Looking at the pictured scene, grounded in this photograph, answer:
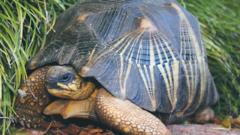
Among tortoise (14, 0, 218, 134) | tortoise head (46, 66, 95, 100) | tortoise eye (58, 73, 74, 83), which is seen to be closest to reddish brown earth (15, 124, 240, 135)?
tortoise (14, 0, 218, 134)

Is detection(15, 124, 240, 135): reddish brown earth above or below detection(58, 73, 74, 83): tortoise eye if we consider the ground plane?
below

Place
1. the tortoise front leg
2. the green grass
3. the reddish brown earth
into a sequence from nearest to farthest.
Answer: the tortoise front leg < the reddish brown earth < the green grass

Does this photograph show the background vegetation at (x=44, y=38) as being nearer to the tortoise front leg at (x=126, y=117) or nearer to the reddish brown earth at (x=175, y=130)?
the reddish brown earth at (x=175, y=130)

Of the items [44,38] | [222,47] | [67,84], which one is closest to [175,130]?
[67,84]

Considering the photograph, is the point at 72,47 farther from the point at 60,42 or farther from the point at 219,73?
the point at 219,73

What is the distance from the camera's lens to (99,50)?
3.91 meters

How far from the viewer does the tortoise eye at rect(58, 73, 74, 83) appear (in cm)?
376

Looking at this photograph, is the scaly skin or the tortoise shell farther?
the tortoise shell

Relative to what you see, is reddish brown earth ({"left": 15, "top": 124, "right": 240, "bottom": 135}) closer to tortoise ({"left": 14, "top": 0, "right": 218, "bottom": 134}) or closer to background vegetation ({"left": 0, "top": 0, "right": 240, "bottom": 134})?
tortoise ({"left": 14, "top": 0, "right": 218, "bottom": 134})

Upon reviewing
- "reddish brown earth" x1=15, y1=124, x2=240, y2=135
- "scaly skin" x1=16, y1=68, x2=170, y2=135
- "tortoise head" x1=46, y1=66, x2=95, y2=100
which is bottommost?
"reddish brown earth" x1=15, y1=124, x2=240, y2=135

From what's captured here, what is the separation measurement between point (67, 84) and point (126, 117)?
44 cm

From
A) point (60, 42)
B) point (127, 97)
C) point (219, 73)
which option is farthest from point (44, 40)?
point (219, 73)

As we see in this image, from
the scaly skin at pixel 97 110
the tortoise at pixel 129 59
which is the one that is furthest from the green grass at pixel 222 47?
the scaly skin at pixel 97 110

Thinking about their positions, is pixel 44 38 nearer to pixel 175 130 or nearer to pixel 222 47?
pixel 175 130
